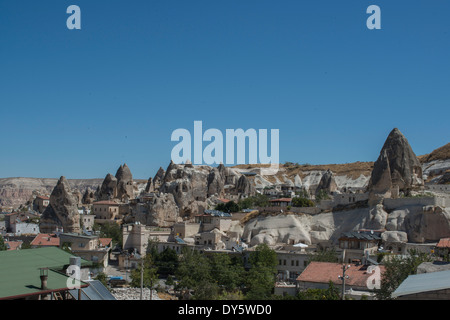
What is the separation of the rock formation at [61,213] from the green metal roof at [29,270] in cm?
4608

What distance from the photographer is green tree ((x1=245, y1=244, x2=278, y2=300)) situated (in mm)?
34487

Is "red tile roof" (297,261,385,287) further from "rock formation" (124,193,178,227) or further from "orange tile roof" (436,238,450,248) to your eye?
"rock formation" (124,193,178,227)

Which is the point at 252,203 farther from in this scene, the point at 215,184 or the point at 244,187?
the point at 244,187

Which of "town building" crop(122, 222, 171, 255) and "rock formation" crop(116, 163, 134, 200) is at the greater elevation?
"rock formation" crop(116, 163, 134, 200)

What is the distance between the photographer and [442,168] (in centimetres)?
8862

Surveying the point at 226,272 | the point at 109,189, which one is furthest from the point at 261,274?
the point at 109,189

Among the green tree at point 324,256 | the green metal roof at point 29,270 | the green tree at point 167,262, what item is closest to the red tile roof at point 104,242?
the green tree at point 167,262

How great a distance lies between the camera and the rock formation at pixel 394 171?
175 feet

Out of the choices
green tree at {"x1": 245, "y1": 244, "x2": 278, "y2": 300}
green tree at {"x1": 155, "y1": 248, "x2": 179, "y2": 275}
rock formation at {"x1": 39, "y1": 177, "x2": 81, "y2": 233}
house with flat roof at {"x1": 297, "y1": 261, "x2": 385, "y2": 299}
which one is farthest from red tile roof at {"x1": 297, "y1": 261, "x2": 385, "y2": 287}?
rock formation at {"x1": 39, "y1": 177, "x2": 81, "y2": 233}

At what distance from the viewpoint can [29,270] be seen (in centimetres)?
1471

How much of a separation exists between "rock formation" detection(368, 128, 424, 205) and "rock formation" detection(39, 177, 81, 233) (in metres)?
35.3

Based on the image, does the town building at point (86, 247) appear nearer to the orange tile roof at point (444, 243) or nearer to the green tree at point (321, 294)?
the green tree at point (321, 294)
